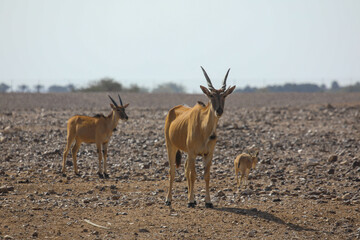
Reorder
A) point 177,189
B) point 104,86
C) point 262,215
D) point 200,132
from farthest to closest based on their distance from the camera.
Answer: point 104,86
point 177,189
point 200,132
point 262,215

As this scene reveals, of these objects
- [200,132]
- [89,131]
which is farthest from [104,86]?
[200,132]

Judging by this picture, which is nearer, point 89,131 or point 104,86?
point 89,131

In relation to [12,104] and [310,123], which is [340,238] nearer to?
[310,123]

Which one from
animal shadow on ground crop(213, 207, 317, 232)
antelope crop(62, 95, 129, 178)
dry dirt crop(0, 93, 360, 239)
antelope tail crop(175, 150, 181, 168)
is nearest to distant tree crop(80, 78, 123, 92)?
dry dirt crop(0, 93, 360, 239)

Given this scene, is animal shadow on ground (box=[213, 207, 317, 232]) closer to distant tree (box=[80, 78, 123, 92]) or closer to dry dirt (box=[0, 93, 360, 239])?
dry dirt (box=[0, 93, 360, 239])

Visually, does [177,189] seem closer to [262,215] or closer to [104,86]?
[262,215]

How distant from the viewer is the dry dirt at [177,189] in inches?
398

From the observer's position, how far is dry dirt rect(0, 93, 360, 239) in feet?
33.2

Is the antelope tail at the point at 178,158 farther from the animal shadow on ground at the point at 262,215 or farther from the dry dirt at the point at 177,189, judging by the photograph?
the animal shadow on ground at the point at 262,215

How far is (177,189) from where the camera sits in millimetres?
13539

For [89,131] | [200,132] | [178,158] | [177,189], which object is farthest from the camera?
[89,131]

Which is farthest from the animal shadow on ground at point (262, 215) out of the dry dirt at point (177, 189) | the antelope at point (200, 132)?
the antelope at point (200, 132)

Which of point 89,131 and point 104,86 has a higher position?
point 104,86

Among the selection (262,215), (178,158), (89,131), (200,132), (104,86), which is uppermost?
(104,86)
